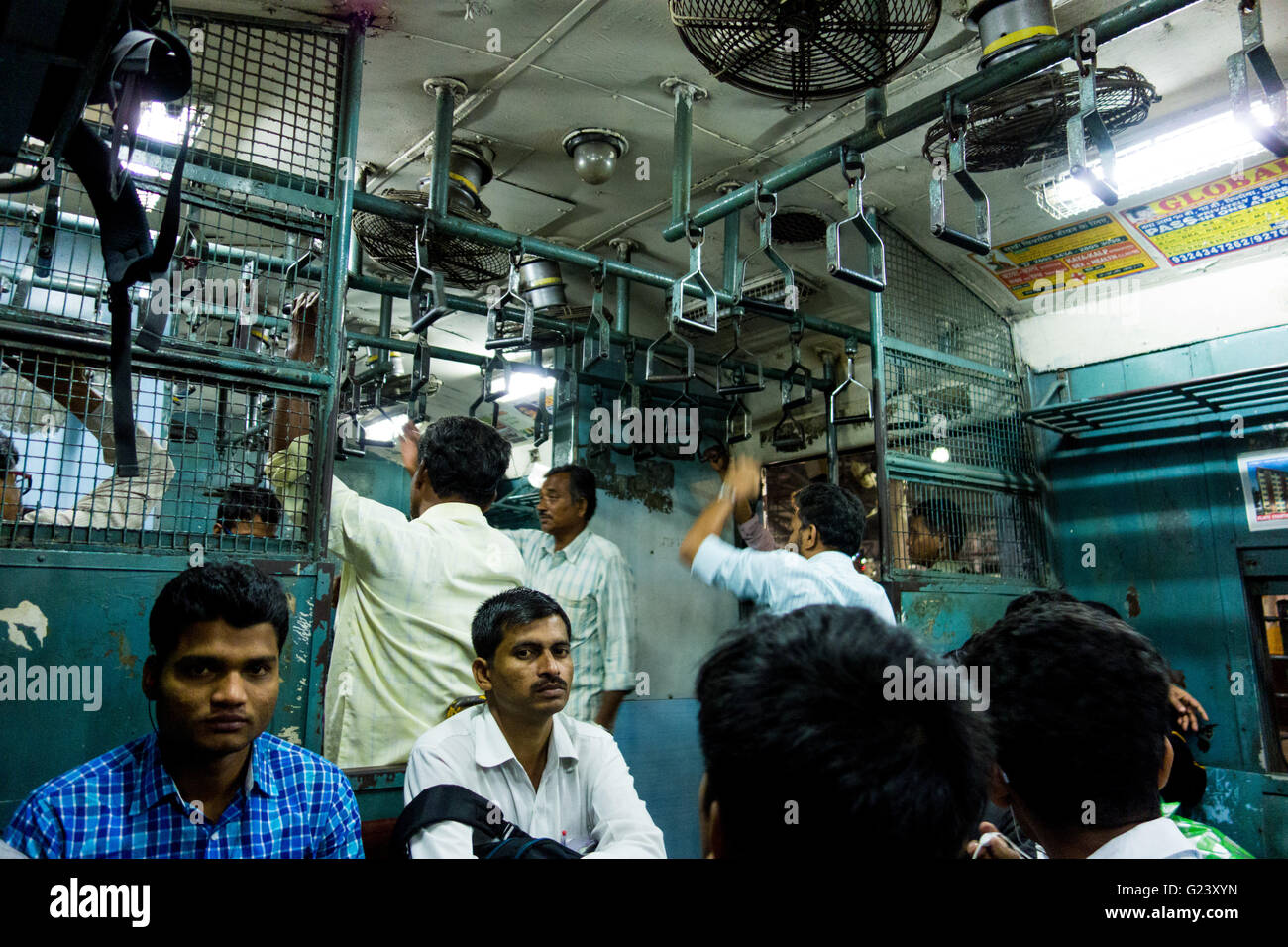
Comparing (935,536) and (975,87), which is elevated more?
(975,87)

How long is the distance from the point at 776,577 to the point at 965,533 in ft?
6.62

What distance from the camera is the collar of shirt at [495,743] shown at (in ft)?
6.66

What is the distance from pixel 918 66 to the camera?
3.59 m

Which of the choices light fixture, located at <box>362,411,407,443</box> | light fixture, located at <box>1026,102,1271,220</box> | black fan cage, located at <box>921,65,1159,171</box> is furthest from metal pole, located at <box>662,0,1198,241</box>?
light fixture, located at <box>362,411,407,443</box>

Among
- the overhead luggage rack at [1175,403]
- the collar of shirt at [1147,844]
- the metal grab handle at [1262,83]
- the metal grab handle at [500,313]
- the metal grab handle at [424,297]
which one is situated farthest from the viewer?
the overhead luggage rack at [1175,403]

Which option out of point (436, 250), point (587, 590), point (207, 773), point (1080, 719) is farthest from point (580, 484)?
point (1080, 719)

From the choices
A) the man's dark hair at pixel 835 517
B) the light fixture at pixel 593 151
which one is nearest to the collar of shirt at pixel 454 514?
the man's dark hair at pixel 835 517

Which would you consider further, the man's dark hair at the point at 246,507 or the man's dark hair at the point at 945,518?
the man's dark hair at the point at 945,518

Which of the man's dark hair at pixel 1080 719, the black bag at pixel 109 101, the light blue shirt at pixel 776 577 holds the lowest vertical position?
the man's dark hair at pixel 1080 719

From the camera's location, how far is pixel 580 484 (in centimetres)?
379

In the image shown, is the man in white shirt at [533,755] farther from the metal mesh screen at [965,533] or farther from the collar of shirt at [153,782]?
the metal mesh screen at [965,533]

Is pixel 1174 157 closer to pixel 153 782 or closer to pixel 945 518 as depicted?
pixel 945 518

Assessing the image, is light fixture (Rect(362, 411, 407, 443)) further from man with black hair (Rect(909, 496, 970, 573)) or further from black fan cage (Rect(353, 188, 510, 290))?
man with black hair (Rect(909, 496, 970, 573))
